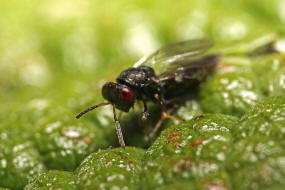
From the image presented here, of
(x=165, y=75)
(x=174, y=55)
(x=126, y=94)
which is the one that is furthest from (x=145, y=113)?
(x=174, y=55)

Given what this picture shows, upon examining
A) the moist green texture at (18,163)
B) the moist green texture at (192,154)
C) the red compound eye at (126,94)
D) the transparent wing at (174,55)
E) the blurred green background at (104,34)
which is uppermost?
the blurred green background at (104,34)

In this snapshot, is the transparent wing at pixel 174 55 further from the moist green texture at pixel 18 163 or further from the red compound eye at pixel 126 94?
the moist green texture at pixel 18 163

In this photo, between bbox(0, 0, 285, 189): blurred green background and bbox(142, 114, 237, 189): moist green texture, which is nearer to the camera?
bbox(142, 114, 237, 189): moist green texture

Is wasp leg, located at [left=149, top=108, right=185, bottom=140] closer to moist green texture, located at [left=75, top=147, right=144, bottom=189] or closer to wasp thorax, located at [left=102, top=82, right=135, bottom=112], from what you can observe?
wasp thorax, located at [left=102, top=82, right=135, bottom=112]

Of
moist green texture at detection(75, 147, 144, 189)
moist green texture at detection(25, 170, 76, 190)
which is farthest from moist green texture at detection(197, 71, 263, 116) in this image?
moist green texture at detection(25, 170, 76, 190)

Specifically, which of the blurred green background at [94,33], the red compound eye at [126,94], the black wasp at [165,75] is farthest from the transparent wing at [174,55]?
the red compound eye at [126,94]

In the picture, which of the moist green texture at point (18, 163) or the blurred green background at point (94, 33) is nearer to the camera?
the moist green texture at point (18, 163)

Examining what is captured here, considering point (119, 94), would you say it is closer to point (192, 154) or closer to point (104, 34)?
point (192, 154)

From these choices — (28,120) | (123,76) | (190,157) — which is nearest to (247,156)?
(190,157)
